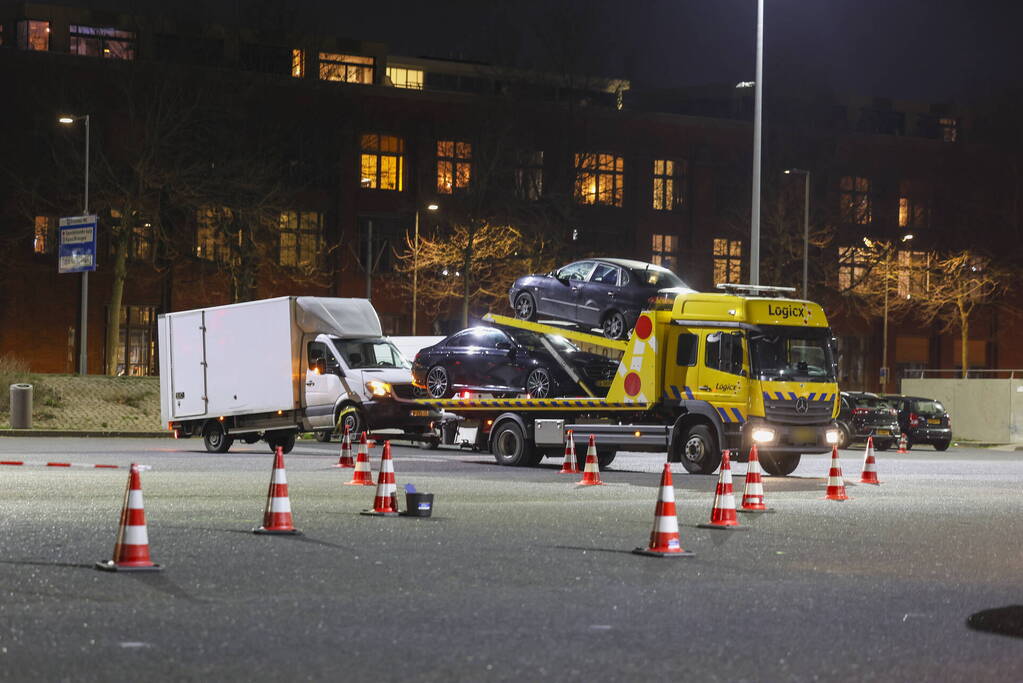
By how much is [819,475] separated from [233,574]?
57.2 ft

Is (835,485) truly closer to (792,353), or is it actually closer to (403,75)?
(792,353)

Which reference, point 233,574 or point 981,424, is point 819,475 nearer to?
point 233,574

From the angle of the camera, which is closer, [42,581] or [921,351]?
[42,581]

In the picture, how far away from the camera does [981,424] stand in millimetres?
52969

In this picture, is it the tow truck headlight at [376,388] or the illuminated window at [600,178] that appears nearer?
the tow truck headlight at [376,388]

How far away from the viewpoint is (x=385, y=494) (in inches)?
645

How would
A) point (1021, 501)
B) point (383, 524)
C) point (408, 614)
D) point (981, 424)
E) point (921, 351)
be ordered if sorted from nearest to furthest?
point (408, 614) → point (383, 524) → point (1021, 501) → point (981, 424) → point (921, 351)

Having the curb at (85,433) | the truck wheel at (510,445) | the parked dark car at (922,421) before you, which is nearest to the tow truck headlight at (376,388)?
the truck wheel at (510,445)

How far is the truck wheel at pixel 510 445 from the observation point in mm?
27391

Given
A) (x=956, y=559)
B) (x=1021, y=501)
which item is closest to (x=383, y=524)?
(x=956, y=559)

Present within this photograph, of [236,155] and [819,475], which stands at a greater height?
[236,155]

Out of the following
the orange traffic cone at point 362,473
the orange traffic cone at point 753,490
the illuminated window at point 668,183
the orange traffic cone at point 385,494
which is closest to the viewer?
the orange traffic cone at point 385,494

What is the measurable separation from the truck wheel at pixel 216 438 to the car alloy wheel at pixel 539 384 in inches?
305

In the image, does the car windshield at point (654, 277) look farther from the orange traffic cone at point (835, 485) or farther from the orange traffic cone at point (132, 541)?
the orange traffic cone at point (132, 541)
